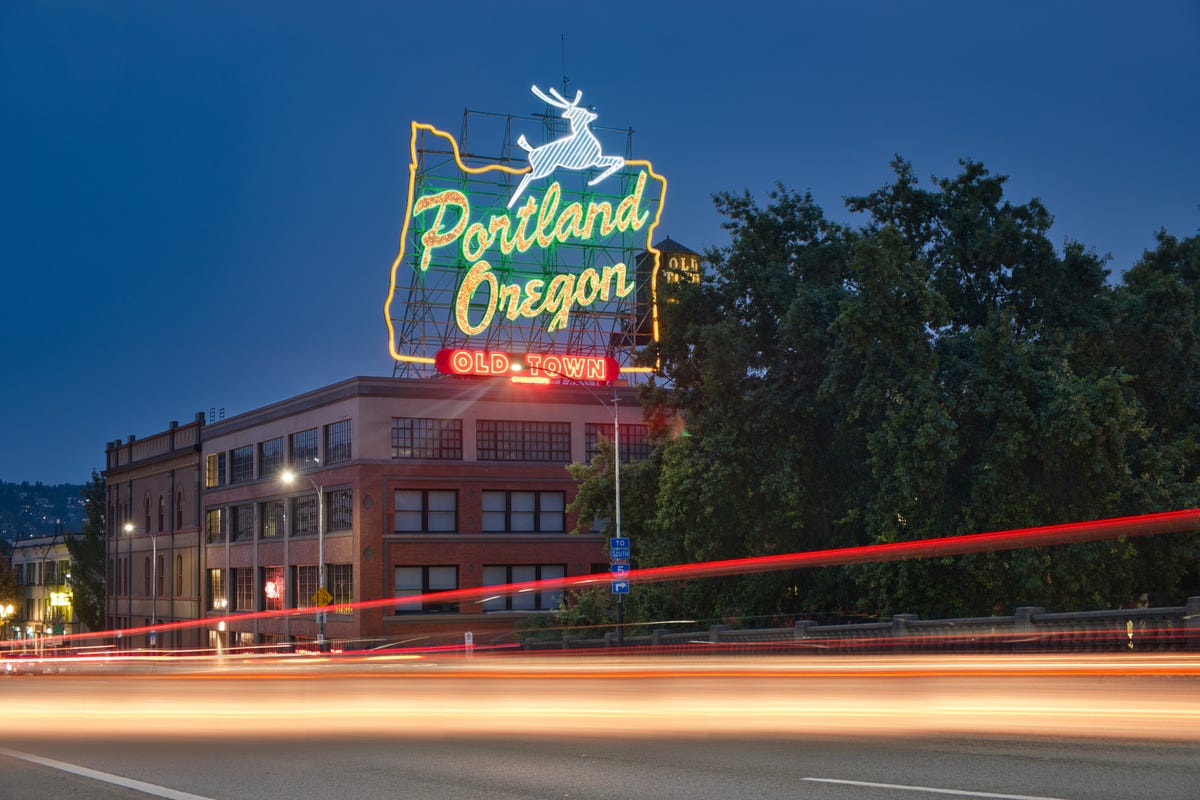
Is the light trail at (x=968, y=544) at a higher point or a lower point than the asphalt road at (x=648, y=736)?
higher

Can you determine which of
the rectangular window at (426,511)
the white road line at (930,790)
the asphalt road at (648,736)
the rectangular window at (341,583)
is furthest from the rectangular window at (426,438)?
the white road line at (930,790)

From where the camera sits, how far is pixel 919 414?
32875 millimetres

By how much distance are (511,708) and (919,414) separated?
17.2 meters

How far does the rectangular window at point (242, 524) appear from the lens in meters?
68.5

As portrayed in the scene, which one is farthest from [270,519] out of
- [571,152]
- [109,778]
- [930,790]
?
[930,790]

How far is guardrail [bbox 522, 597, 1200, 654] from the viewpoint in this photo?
26656mm

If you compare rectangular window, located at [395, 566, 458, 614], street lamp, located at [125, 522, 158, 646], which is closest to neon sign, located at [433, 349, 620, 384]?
rectangular window, located at [395, 566, 458, 614]

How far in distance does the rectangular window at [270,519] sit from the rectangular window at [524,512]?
12.0 metres

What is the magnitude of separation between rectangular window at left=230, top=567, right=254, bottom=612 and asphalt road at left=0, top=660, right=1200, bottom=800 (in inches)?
1737

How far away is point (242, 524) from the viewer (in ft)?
229

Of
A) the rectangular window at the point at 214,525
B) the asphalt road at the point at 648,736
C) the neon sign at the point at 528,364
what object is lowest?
the asphalt road at the point at 648,736

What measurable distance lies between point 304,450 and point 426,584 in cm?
988

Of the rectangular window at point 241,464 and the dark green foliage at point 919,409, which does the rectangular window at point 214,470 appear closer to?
the rectangular window at point 241,464

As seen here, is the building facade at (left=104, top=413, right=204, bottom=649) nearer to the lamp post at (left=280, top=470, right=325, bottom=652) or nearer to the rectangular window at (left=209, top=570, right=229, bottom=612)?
the rectangular window at (left=209, top=570, right=229, bottom=612)
